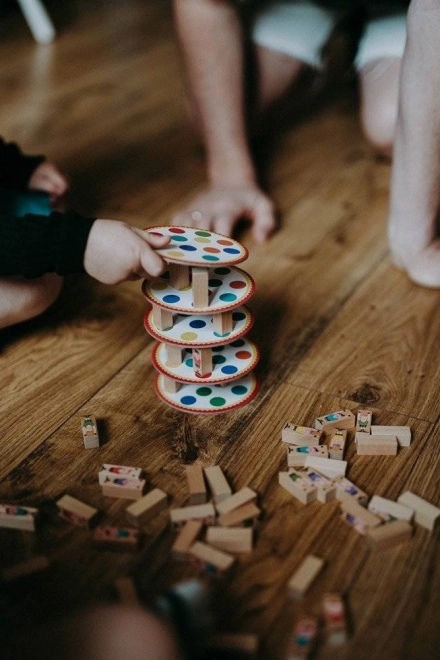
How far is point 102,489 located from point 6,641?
224 mm

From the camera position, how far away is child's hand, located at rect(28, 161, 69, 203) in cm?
136

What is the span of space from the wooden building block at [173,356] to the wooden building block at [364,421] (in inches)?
10.0

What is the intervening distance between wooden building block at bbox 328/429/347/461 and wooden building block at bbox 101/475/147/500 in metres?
0.24

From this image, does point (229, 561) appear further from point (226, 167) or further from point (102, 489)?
point (226, 167)

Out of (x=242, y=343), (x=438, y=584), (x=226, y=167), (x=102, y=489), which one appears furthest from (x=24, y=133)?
(x=438, y=584)

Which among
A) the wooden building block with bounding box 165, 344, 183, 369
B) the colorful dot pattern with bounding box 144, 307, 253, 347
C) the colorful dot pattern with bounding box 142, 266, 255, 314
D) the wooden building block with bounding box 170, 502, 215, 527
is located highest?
the colorful dot pattern with bounding box 142, 266, 255, 314

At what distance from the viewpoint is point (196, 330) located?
38.8 inches

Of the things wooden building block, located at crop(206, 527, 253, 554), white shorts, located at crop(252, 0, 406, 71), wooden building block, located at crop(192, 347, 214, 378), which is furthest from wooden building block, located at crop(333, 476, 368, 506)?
white shorts, located at crop(252, 0, 406, 71)

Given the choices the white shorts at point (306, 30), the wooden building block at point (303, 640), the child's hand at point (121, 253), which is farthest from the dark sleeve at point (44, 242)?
the white shorts at point (306, 30)

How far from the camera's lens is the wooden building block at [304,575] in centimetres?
76

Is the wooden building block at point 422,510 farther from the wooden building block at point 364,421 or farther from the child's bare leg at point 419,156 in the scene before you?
the child's bare leg at point 419,156

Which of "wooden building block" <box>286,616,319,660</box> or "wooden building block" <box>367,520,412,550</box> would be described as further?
"wooden building block" <box>367,520,412,550</box>

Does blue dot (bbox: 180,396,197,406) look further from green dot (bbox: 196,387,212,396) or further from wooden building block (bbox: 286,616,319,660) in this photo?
wooden building block (bbox: 286,616,319,660)

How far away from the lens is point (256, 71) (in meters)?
1.69
